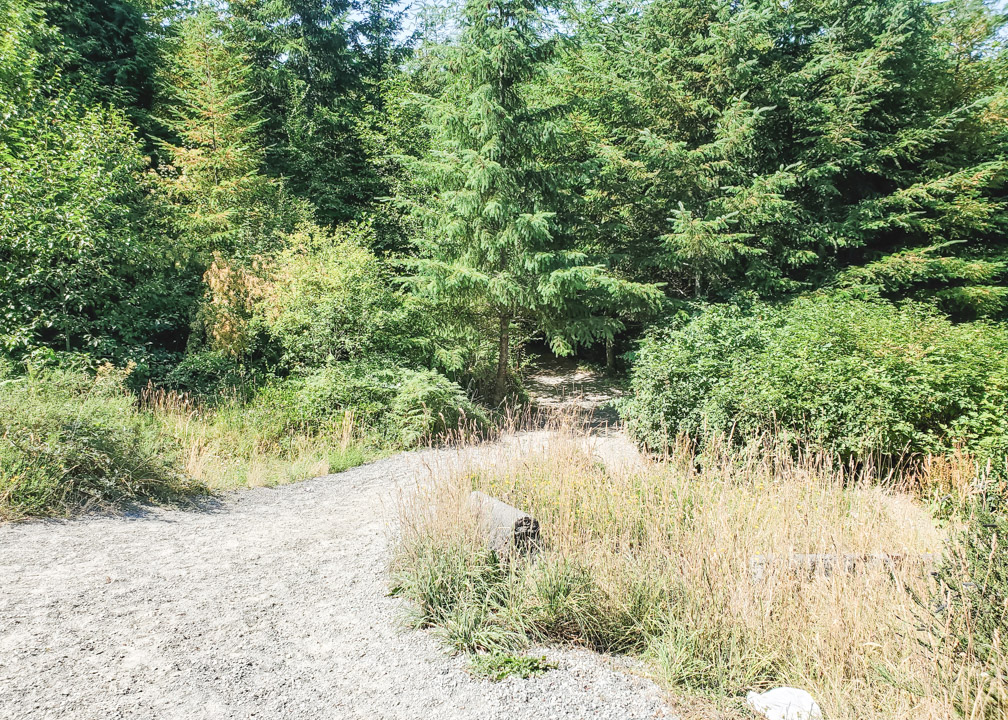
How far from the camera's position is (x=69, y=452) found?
16.8 ft

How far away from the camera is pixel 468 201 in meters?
9.84

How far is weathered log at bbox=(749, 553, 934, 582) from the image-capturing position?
3158 mm

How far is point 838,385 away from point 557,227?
Result: 5.10 m

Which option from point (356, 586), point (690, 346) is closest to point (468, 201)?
point (690, 346)

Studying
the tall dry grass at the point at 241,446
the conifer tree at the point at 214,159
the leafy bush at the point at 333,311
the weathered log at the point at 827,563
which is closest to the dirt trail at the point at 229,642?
the weathered log at the point at 827,563

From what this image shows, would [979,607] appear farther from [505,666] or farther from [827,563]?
[505,666]

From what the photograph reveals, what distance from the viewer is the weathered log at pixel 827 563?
316 centimetres

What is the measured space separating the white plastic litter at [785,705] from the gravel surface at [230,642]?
42cm

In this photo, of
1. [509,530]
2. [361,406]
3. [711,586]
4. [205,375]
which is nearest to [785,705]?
[711,586]

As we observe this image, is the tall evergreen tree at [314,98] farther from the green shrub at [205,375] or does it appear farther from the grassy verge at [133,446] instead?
the grassy verge at [133,446]

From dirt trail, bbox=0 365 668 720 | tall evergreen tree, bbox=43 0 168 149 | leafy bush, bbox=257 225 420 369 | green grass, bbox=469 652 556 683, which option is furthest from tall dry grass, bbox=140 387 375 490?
tall evergreen tree, bbox=43 0 168 149

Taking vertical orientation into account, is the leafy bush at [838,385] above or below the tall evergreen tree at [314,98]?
below

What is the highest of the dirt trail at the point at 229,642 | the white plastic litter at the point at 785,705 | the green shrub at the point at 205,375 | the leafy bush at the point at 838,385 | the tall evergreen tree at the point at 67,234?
the tall evergreen tree at the point at 67,234

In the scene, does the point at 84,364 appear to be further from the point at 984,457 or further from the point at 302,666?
the point at 984,457
